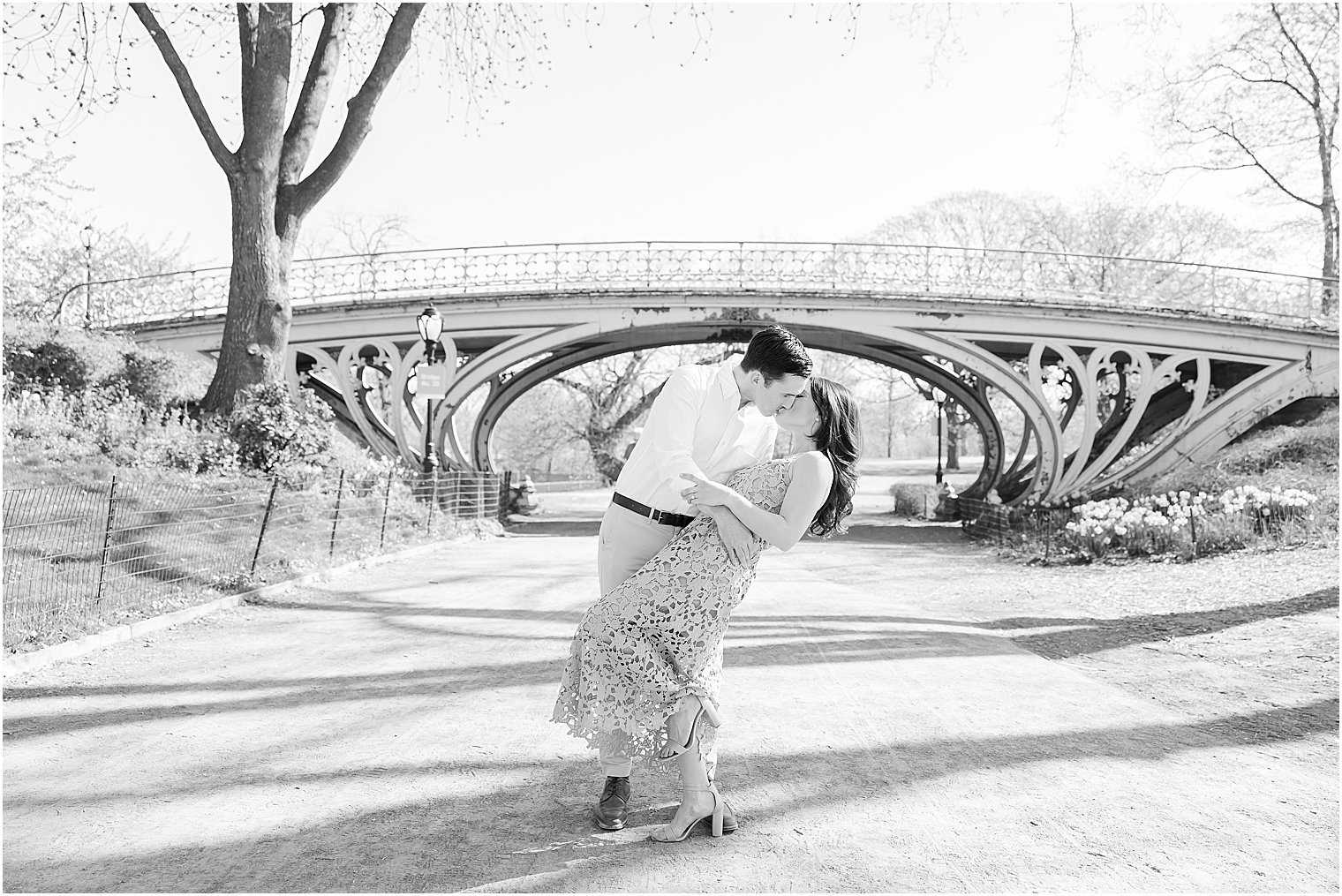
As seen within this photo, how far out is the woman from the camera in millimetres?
3291

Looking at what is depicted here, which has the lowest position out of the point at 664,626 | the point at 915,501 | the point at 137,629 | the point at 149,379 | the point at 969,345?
the point at 915,501

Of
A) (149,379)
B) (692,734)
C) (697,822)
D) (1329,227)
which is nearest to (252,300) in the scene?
(149,379)

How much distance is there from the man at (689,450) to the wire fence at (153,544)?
4651 mm

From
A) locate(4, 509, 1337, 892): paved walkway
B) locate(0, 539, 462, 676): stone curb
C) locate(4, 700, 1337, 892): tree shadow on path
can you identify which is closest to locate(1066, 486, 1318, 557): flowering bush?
locate(4, 509, 1337, 892): paved walkway

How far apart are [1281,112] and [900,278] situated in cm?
1151

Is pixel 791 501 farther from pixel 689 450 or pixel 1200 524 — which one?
pixel 1200 524

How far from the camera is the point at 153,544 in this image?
8203 mm

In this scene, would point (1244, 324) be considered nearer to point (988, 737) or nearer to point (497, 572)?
point (497, 572)

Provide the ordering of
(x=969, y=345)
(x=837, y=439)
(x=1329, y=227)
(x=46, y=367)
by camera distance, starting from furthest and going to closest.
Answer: (x=1329, y=227), (x=969, y=345), (x=46, y=367), (x=837, y=439)

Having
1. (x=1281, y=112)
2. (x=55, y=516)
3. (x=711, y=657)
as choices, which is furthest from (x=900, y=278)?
(x=711, y=657)

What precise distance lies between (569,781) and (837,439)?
71.6 inches

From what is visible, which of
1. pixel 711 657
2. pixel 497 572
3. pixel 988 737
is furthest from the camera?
pixel 497 572

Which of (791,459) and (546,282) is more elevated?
(546,282)

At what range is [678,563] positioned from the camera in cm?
333
